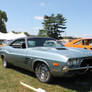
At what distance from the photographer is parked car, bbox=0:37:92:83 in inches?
148

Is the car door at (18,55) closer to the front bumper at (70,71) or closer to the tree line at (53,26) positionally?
the front bumper at (70,71)

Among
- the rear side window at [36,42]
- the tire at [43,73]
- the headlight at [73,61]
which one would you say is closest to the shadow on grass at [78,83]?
the tire at [43,73]

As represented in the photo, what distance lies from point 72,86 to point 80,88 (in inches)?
10.1

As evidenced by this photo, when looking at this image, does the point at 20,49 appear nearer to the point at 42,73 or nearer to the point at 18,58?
the point at 18,58

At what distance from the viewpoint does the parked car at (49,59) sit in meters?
3.76

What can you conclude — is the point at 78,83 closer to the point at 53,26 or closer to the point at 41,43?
the point at 41,43

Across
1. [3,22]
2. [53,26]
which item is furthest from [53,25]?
[3,22]

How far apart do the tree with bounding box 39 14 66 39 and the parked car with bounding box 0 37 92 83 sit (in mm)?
47413

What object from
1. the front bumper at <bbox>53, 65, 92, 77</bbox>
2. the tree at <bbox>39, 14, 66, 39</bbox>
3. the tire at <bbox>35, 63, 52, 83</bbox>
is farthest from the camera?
the tree at <bbox>39, 14, 66, 39</bbox>

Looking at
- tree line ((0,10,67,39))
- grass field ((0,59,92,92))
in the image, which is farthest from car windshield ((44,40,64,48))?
tree line ((0,10,67,39))

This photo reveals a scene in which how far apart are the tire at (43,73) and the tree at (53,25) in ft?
159

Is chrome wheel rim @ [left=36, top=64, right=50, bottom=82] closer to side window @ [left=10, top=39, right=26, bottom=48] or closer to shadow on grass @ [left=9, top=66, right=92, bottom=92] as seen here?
shadow on grass @ [left=9, top=66, right=92, bottom=92]

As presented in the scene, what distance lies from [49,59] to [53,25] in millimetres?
49798

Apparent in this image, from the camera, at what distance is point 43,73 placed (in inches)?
172
